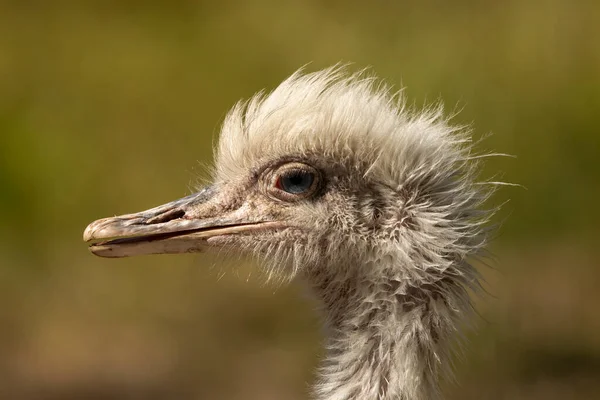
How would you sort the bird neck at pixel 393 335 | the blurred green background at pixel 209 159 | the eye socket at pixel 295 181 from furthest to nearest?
1. the blurred green background at pixel 209 159
2. the eye socket at pixel 295 181
3. the bird neck at pixel 393 335

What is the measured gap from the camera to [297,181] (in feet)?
10.1

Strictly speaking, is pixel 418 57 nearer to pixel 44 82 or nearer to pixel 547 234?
pixel 547 234

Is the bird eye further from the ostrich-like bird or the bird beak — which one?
the bird beak

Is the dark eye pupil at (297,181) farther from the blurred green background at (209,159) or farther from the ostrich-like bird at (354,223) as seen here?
the blurred green background at (209,159)

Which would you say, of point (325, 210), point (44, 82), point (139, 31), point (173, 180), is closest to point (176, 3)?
point (139, 31)

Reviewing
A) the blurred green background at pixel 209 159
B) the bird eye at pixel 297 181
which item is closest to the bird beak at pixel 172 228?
the bird eye at pixel 297 181

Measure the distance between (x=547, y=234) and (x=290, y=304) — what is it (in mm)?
1813

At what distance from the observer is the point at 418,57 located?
7828 mm

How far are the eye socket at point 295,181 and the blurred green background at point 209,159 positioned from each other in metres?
3.54

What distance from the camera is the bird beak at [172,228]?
3074mm

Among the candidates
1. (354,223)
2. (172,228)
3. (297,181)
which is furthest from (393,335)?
(172,228)

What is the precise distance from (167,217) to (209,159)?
4012mm

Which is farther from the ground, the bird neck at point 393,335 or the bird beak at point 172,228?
the bird beak at point 172,228

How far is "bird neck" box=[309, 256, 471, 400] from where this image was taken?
287 cm
